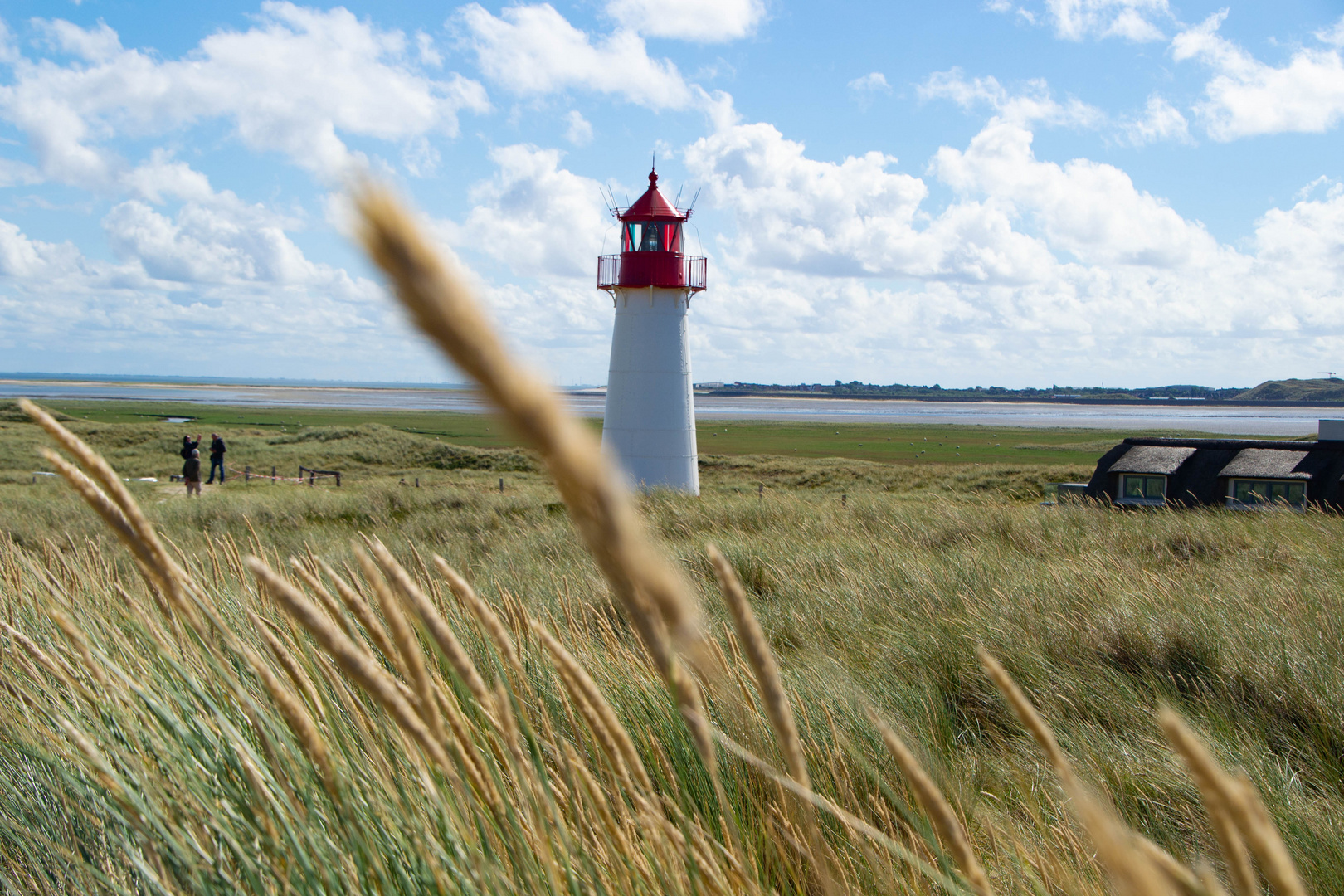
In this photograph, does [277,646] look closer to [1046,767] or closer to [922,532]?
[1046,767]

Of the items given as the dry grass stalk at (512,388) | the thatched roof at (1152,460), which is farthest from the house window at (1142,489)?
the dry grass stalk at (512,388)

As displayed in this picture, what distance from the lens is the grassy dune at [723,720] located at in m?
1.46

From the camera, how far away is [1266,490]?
16.8 m

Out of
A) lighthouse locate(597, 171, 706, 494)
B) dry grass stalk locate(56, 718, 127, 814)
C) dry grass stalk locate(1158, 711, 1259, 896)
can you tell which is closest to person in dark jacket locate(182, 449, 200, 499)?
lighthouse locate(597, 171, 706, 494)

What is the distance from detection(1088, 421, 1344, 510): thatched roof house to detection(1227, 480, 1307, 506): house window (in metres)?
0.02

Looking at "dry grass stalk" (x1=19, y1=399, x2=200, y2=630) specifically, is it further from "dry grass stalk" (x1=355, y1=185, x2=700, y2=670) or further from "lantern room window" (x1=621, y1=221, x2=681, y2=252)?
"lantern room window" (x1=621, y1=221, x2=681, y2=252)

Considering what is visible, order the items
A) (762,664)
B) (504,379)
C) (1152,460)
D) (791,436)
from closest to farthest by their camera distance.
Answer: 1. (504,379)
2. (762,664)
3. (1152,460)
4. (791,436)

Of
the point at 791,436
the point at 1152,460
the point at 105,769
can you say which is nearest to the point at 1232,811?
the point at 105,769

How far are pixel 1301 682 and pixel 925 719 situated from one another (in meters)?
1.82

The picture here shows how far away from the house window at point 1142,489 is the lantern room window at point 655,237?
10.6m

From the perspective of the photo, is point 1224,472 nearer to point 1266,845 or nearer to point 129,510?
point 1266,845

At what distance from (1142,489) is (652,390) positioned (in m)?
10.5

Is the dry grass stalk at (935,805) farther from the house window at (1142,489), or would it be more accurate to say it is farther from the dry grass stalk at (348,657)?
the house window at (1142,489)

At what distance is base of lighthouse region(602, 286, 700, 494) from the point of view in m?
17.3
